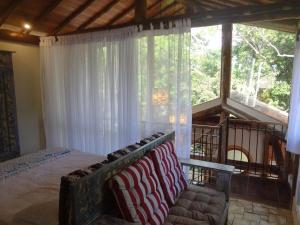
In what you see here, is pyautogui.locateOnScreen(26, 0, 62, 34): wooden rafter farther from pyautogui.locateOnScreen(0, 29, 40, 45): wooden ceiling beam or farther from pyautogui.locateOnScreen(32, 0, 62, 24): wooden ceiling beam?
pyautogui.locateOnScreen(0, 29, 40, 45): wooden ceiling beam

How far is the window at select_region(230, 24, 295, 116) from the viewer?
21.6ft

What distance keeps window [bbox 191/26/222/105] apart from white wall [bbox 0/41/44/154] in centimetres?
549

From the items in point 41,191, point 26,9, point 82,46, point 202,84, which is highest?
point 26,9

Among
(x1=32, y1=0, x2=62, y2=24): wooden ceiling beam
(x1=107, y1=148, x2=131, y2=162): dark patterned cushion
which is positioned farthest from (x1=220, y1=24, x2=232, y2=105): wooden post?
(x1=107, y1=148, x2=131, y2=162): dark patterned cushion

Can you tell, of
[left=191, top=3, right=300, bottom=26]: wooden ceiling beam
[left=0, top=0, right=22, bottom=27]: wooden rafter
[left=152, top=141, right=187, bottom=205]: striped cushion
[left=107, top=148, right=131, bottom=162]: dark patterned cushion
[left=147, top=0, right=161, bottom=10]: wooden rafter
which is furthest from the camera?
[left=147, top=0, right=161, bottom=10]: wooden rafter

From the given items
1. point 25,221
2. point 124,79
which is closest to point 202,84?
point 124,79

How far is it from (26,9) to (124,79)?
1.56 m

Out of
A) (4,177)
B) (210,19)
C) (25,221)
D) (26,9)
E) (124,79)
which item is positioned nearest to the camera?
(25,221)

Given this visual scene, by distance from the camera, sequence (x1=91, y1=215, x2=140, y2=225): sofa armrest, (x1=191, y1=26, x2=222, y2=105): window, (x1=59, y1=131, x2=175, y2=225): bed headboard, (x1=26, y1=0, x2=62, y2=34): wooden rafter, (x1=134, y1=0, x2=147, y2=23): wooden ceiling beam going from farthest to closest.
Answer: (x1=191, y1=26, x2=222, y2=105): window → (x1=134, y1=0, x2=147, y2=23): wooden ceiling beam → (x1=26, y1=0, x2=62, y2=34): wooden rafter → (x1=91, y1=215, x2=140, y2=225): sofa armrest → (x1=59, y1=131, x2=175, y2=225): bed headboard

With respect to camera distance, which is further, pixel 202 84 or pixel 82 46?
pixel 202 84

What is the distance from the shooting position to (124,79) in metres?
3.40

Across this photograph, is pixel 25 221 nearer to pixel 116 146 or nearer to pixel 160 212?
pixel 160 212

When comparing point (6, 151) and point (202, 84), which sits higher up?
point (202, 84)

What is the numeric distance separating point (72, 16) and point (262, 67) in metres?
5.78
